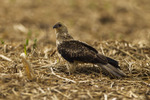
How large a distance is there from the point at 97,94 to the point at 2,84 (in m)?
1.66

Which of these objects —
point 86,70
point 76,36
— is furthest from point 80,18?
point 86,70

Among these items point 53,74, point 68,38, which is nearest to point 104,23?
point 68,38

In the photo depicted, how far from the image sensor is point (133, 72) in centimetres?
611

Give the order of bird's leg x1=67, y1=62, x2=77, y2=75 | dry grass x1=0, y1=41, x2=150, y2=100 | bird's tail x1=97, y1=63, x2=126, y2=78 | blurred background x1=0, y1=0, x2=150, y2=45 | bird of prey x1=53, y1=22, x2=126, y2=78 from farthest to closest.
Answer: blurred background x1=0, y1=0, x2=150, y2=45 < bird's leg x1=67, y1=62, x2=77, y2=75 < bird of prey x1=53, y1=22, x2=126, y2=78 < bird's tail x1=97, y1=63, x2=126, y2=78 < dry grass x1=0, y1=41, x2=150, y2=100

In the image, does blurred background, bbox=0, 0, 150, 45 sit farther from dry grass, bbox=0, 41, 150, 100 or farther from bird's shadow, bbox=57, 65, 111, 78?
dry grass, bbox=0, 41, 150, 100

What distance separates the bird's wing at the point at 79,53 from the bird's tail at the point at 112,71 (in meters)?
0.10

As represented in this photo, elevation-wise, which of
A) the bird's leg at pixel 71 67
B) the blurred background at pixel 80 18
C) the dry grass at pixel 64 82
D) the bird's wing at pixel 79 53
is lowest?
the dry grass at pixel 64 82

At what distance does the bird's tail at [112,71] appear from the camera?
5.68m

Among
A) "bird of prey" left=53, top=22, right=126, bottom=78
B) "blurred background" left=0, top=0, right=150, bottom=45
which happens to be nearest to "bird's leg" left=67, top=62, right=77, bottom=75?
"bird of prey" left=53, top=22, right=126, bottom=78

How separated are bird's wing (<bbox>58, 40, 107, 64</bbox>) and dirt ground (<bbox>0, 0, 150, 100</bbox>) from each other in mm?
303

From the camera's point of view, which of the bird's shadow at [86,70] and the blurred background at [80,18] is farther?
the blurred background at [80,18]

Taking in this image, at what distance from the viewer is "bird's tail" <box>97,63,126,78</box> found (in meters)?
5.68

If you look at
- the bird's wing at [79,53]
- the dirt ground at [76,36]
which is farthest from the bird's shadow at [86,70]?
the bird's wing at [79,53]

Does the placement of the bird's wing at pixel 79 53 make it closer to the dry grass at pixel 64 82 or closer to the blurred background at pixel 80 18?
the dry grass at pixel 64 82
